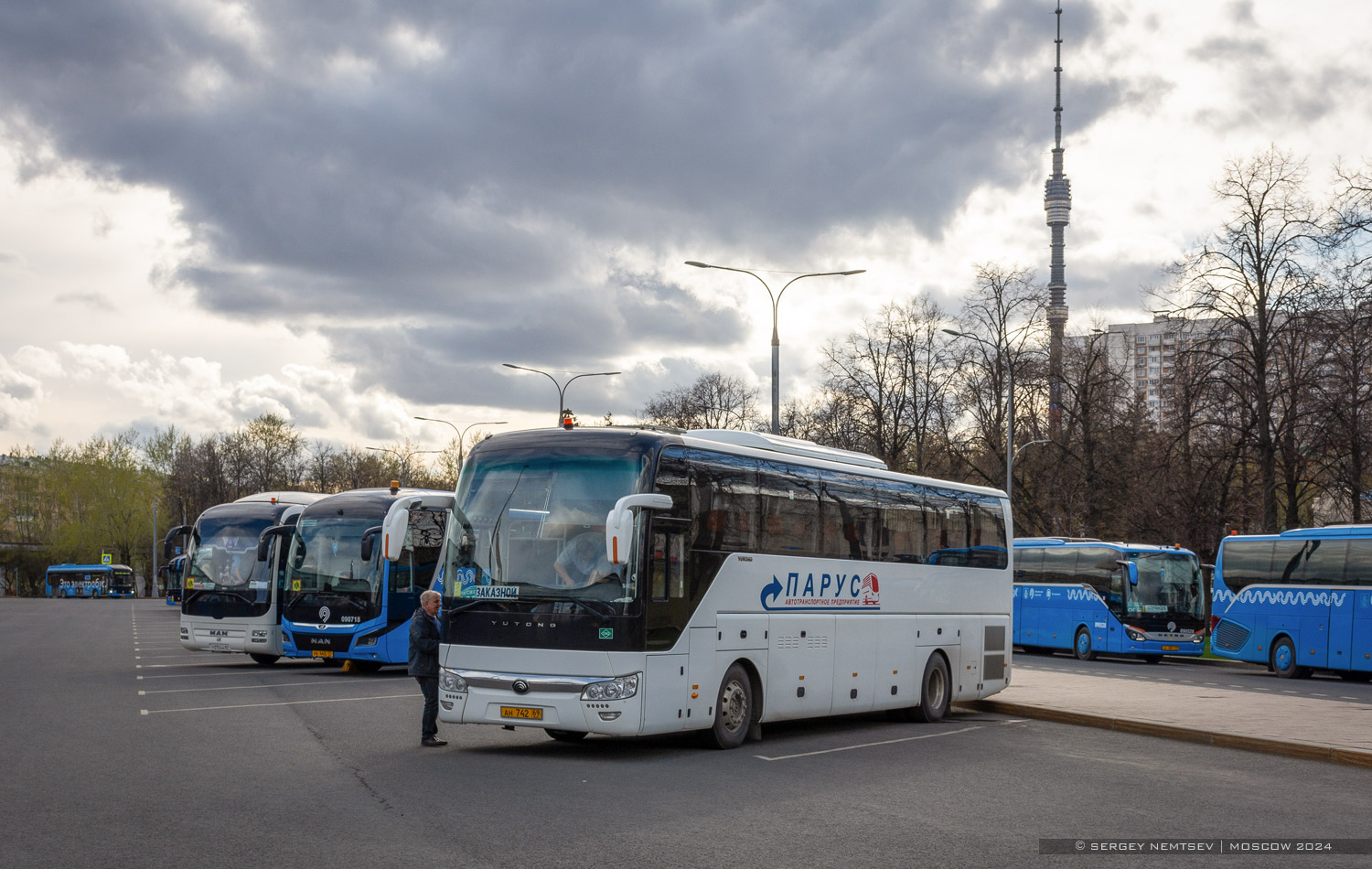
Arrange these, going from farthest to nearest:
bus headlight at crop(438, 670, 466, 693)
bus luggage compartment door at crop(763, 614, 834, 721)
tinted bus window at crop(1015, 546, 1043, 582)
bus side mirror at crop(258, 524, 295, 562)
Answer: tinted bus window at crop(1015, 546, 1043, 582) < bus side mirror at crop(258, 524, 295, 562) < bus luggage compartment door at crop(763, 614, 834, 721) < bus headlight at crop(438, 670, 466, 693)

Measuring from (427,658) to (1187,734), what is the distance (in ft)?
29.4

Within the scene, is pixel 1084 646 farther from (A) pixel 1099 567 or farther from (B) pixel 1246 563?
(B) pixel 1246 563

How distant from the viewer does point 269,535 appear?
85.0 ft

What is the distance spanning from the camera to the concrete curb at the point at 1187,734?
14.0 metres

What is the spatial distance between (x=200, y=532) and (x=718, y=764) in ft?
57.7

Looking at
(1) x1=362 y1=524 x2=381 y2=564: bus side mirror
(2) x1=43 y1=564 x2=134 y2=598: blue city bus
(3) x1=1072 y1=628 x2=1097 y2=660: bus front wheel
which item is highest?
(1) x1=362 y1=524 x2=381 y2=564: bus side mirror

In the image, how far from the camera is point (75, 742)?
1342cm

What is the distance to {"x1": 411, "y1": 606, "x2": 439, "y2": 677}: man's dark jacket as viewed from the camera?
13.7 metres

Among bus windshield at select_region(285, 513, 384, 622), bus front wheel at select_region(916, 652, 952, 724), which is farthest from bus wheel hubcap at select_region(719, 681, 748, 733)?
bus windshield at select_region(285, 513, 384, 622)

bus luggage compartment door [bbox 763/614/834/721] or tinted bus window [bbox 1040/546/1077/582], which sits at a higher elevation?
tinted bus window [bbox 1040/546/1077/582]

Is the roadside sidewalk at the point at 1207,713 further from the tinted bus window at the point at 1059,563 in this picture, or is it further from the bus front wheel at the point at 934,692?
the tinted bus window at the point at 1059,563

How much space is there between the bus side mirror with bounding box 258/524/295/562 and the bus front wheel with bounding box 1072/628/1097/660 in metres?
20.8

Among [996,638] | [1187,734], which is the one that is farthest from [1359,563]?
[1187,734]

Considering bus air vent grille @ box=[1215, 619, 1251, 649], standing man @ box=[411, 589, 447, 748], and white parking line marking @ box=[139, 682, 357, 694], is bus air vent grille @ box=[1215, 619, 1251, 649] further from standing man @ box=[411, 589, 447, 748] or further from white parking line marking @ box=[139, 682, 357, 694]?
standing man @ box=[411, 589, 447, 748]
